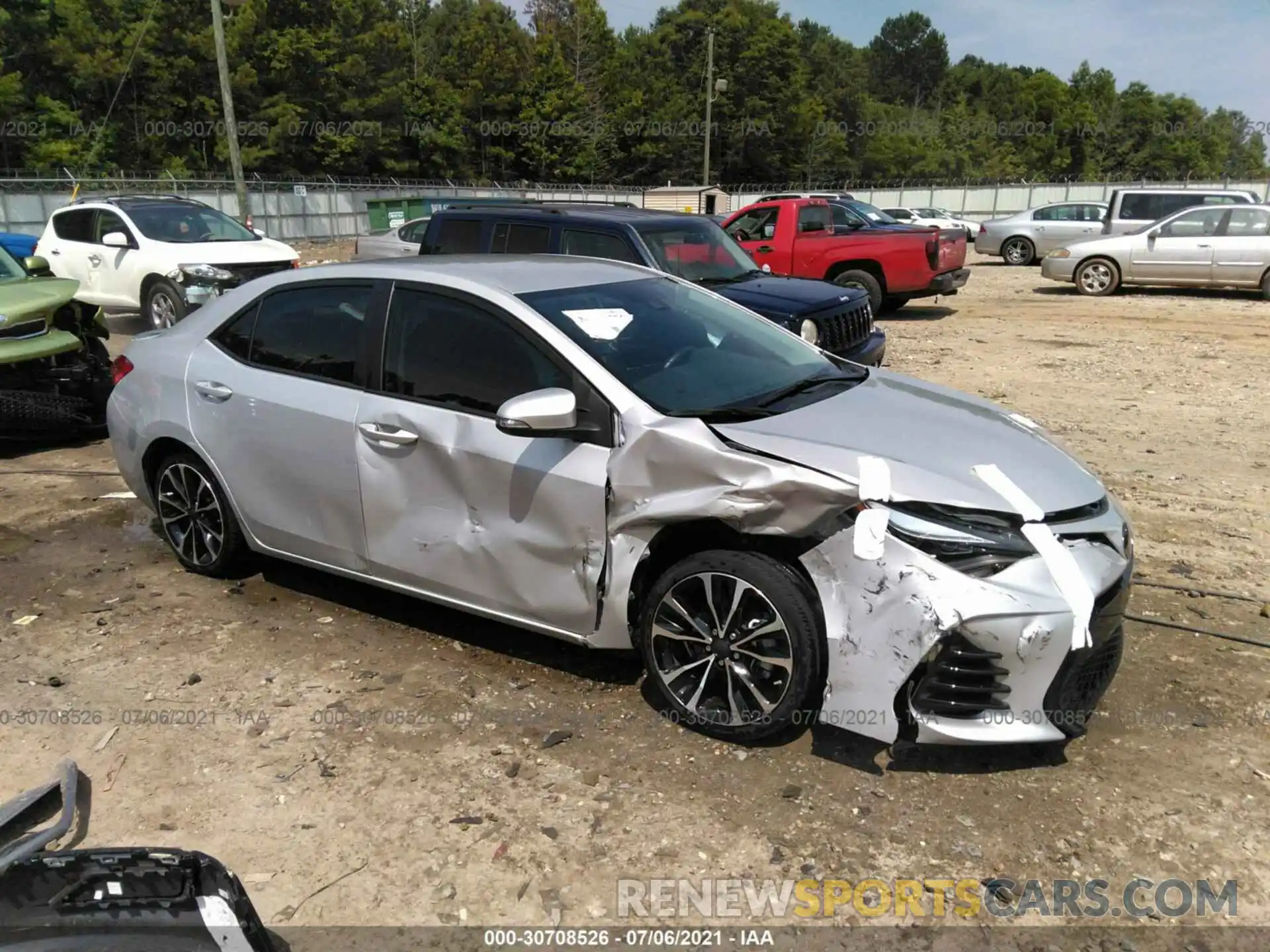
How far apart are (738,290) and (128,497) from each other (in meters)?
5.02

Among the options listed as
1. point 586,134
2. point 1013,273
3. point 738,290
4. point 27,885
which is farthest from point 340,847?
point 586,134

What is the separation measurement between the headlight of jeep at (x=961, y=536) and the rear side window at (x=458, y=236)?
261 inches

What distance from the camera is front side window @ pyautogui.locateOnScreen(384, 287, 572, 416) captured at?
371 centimetres

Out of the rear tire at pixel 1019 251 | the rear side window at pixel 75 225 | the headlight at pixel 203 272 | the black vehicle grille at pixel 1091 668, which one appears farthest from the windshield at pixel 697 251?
the rear tire at pixel 1019 251

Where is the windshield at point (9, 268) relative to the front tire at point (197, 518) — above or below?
above

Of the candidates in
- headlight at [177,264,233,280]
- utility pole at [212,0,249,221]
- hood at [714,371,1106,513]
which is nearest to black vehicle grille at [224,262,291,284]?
headlight at [177,264,233,280]

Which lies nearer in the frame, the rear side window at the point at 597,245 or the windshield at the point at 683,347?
the windshield at the point at 683,347

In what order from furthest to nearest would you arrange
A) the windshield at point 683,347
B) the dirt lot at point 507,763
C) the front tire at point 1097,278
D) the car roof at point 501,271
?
the front tire at point 1097,278
the car roof at point 501,271
the windshield at point 683,347
the dirt lot at point 507,763

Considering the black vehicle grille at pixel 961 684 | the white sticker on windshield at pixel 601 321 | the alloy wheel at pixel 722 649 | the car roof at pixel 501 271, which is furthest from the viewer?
the car roof at pixel 501 271

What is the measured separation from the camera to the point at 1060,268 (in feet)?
56.3

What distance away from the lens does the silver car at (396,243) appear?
42.7 ft

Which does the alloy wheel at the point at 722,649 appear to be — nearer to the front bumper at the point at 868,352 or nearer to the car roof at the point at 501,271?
the car roof at the point at 501,271

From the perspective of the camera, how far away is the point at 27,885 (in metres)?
2.09

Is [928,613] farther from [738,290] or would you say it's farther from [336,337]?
[738,290]
